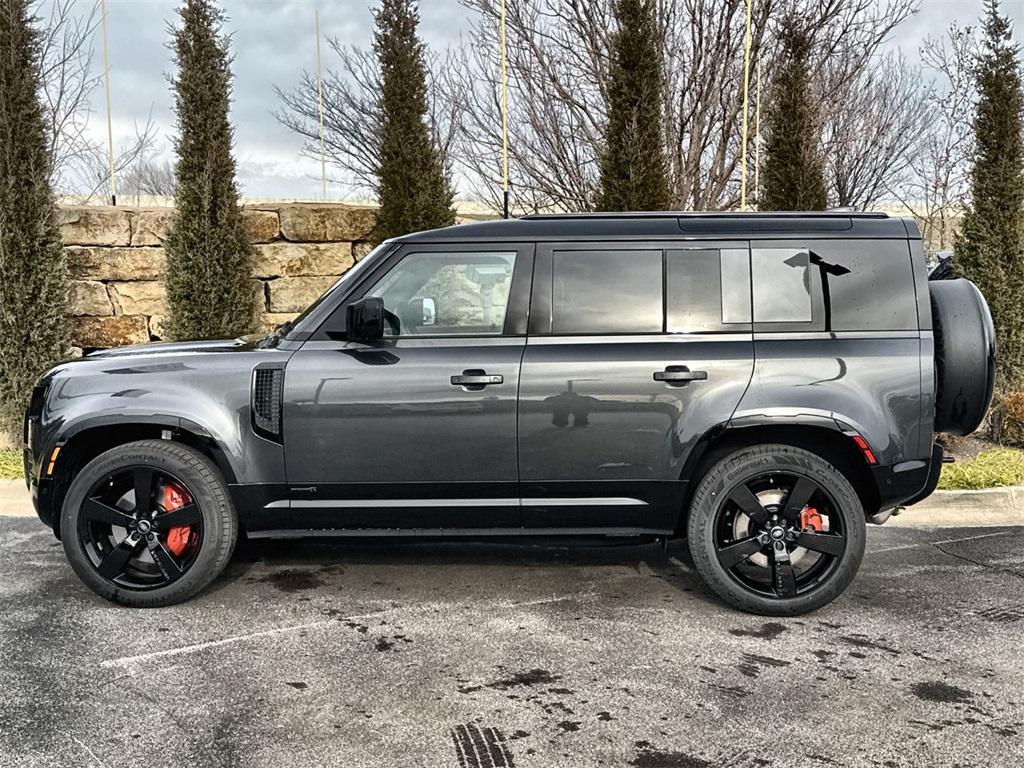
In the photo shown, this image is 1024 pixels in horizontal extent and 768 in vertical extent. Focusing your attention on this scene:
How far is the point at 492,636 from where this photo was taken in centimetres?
422

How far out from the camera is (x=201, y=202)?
9711mm

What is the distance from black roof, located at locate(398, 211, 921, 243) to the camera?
Result: 4504 millimetres

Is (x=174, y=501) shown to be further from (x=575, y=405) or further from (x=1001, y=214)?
(x=1001, y=214)

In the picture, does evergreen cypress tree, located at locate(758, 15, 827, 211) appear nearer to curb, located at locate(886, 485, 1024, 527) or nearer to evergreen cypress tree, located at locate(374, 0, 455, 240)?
evergreen cypress tree, located at locate(374, 0, 455, 240)

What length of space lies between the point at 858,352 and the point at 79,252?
8.79 metres

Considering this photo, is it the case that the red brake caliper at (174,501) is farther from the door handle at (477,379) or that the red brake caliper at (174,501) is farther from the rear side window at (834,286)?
the rear side window at (834,286)

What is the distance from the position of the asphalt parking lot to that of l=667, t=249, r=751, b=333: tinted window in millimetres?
1427

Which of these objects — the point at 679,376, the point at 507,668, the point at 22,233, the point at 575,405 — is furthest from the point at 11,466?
the point at 679,376

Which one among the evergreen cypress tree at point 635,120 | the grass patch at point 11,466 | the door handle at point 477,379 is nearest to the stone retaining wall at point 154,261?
the grass patch at point 11,466

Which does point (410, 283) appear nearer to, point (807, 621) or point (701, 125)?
point (807, 621)

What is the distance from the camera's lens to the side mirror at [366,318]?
4293 millimetres

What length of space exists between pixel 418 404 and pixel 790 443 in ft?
6.09

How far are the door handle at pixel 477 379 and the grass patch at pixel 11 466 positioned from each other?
4523 mm

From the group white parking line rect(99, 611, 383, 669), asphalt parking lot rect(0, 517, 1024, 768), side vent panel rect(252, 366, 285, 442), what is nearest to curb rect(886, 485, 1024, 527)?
asphalt parking lot rect(0, 517, 1024, 768)
